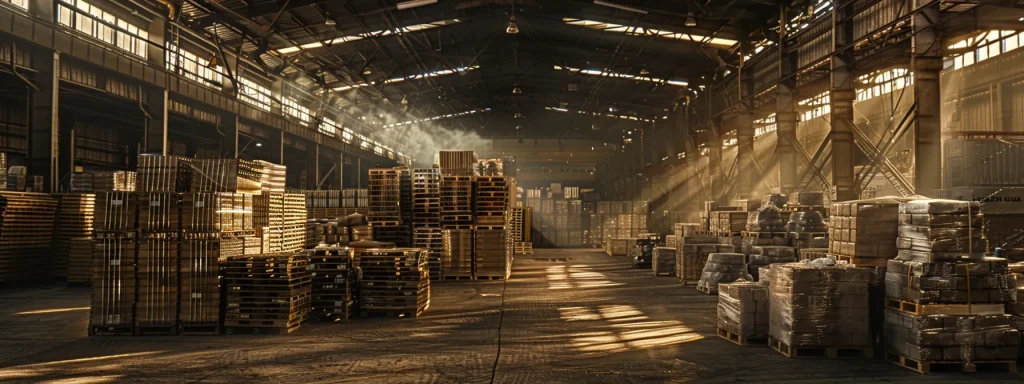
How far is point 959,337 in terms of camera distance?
21.4 ft

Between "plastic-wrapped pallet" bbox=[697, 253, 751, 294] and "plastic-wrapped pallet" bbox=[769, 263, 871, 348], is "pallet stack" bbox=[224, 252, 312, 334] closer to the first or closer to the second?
"plastic-wrapped pallet" bbox=[769, 263, 871, 348]

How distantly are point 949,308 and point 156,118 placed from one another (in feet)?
62.7

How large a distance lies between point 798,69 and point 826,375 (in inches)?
502

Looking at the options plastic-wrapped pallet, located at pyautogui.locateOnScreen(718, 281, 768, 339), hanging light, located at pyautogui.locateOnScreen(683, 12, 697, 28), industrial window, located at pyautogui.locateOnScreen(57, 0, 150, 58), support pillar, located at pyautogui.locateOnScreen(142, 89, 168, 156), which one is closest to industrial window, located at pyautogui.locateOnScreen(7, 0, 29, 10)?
industrial window, located at pyautogui.locateOnScreen(57, 0, 150, 58)

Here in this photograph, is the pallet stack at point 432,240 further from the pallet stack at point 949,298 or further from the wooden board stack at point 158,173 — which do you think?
the pallet stack at point 949,298

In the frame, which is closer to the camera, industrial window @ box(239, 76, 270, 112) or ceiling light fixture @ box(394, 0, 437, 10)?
ceiling light fixture @ box(394, 0, 437, 10)

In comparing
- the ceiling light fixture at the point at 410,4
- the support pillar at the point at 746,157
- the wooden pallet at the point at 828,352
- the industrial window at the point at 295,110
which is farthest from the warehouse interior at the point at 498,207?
the ceiling light fixture at the point at 410,4

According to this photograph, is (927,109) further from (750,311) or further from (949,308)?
(949,308)

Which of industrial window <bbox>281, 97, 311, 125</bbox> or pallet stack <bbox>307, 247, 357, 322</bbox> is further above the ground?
industrial window <bbox>281, 97, 311, 125</bbox>

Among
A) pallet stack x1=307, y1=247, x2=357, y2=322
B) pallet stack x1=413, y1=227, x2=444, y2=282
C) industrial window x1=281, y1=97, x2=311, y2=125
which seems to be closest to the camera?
pallet stack x1=307, y1=247, x2=357, y2=322

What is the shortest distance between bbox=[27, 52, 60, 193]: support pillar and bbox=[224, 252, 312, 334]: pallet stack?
9.45 m

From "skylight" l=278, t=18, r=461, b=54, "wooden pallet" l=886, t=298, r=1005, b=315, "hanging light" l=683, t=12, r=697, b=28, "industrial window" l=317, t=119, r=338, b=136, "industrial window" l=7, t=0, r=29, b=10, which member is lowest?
"wooden pallet" l=886, t=298, r=1005, b=315

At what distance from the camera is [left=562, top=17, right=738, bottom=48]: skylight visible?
21328 millimetres

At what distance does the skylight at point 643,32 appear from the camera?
2133 centimetres
